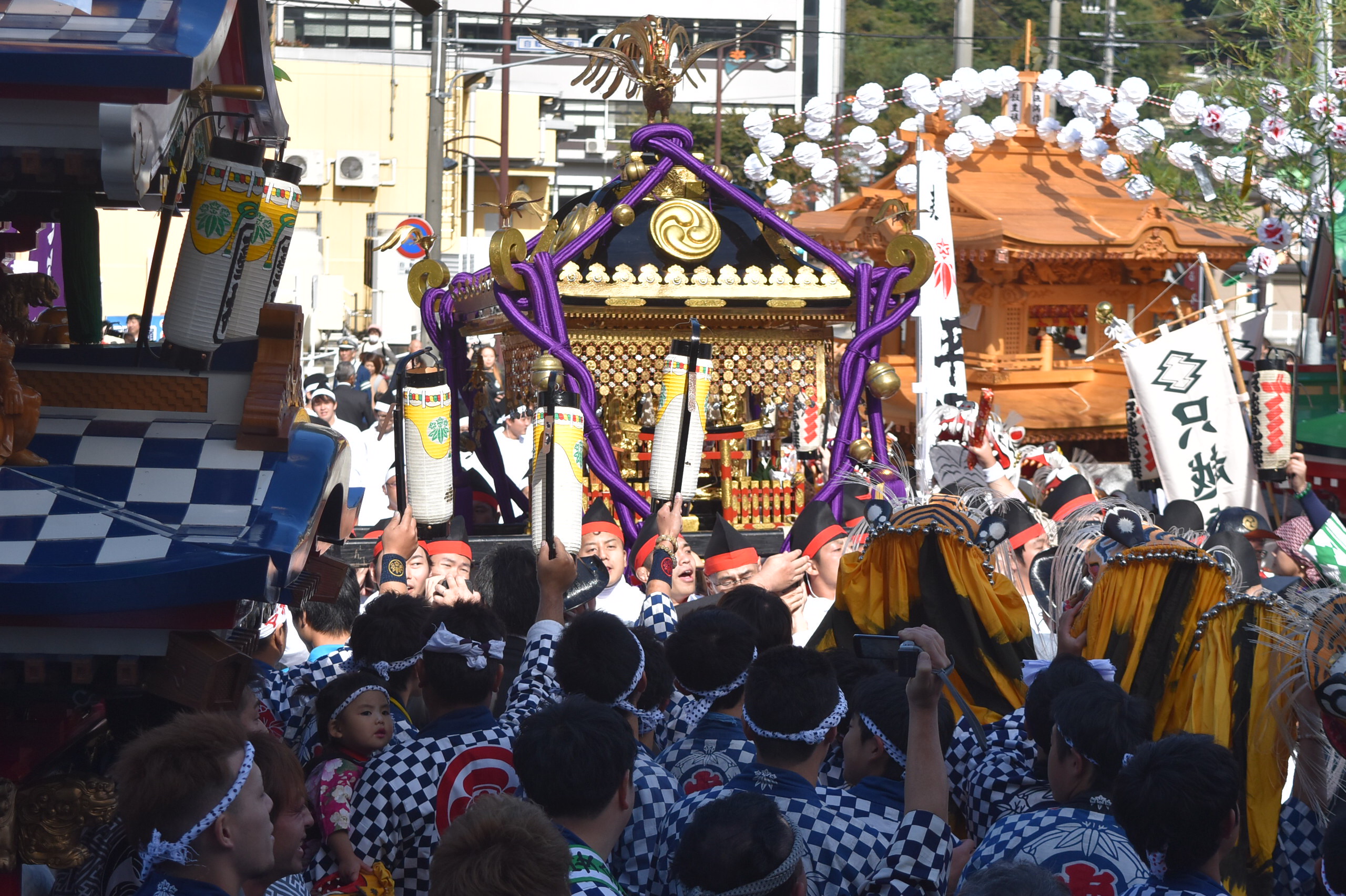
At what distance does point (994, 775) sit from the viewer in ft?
9.75

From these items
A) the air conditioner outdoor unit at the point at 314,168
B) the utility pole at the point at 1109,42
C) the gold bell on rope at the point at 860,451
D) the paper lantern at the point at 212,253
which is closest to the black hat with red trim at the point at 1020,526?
the gold bell on rope at the point at 860,451

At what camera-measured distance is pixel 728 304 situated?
7.83 meters

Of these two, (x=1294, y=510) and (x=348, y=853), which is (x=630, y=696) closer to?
(x=348, y=853)

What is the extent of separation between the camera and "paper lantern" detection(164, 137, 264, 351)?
302 centimetres

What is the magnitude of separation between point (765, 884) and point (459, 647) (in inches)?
47.1

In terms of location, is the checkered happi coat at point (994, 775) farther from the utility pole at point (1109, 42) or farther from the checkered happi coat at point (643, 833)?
the utility pole at point (1109, 42)

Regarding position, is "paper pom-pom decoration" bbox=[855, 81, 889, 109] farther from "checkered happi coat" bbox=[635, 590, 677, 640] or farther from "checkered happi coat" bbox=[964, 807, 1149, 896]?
"checkered happi coat" bbox=[964, 807, 1149, 896]

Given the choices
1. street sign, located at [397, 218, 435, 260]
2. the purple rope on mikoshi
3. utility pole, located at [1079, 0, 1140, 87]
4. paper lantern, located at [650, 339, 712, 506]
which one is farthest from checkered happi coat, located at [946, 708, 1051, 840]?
utility pole, located at [1079, 0, 1140, 87]

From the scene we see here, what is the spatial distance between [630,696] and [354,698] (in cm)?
63

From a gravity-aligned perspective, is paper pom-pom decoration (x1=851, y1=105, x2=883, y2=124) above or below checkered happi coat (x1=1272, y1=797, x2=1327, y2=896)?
above

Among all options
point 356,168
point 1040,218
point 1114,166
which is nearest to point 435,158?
point 1040,218

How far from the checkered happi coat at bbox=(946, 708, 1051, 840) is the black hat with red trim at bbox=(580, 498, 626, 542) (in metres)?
2.86

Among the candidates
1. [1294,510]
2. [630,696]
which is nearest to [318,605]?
[630,696]

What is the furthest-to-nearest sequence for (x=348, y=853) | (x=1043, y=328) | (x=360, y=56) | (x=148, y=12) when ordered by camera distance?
(x=360, y=56) < (x=1043, y=328) < (x=348, y=853) < (x=148, y=12)
